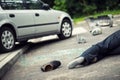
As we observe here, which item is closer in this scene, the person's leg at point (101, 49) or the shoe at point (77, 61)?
the shoe at point (77, 61)

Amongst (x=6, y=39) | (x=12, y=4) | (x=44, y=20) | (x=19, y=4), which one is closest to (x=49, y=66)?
(x=6, y=39)

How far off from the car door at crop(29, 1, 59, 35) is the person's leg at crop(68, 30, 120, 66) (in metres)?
4.68

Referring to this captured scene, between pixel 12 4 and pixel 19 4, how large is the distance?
40cm

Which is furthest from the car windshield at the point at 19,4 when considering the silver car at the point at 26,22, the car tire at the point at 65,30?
the car tire at the point at 65,30

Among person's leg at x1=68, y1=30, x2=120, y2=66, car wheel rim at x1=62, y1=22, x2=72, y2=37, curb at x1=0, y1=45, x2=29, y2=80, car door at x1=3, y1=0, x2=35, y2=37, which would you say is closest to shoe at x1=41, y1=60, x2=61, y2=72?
person's leg at x1=68, y1=30, x2=120, y2=66

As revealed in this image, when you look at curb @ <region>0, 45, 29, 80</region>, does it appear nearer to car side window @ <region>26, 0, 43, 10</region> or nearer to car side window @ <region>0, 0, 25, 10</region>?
car side window @ <region>0, 0, 25, 10</region>

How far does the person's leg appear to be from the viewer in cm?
741

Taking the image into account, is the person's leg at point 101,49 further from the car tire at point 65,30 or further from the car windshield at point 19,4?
the car tire at point 65,30

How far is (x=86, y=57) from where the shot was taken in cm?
735

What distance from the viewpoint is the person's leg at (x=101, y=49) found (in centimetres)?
741

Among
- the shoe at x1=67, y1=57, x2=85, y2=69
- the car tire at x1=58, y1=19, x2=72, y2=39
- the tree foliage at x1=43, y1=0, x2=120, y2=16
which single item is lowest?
the tree foliage at x1=43, y1=0, x2=120, y2=16

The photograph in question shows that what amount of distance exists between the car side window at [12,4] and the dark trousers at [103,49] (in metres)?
4.30

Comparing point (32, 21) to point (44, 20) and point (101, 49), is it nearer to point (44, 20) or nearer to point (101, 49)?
point (44, 20)

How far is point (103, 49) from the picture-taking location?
7.65 m
